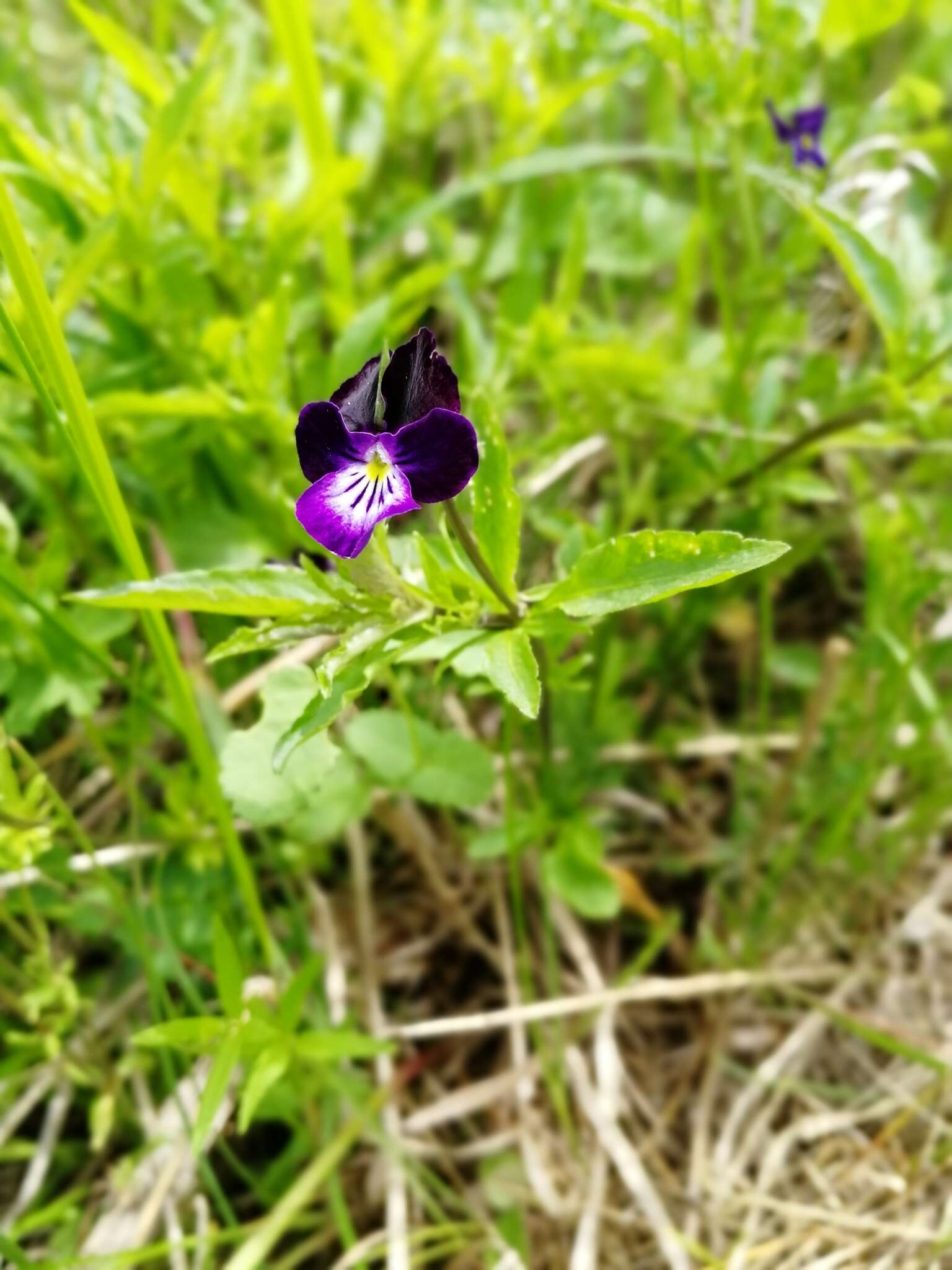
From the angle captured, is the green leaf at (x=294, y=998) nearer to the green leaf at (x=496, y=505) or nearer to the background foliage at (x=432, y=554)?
the background foliage at (x=432, y=554)

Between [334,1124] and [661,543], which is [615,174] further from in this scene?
[334,1124]

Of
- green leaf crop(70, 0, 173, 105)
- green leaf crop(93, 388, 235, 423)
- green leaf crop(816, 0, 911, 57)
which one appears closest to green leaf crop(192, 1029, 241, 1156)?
green leaf crop(93, 388, 235, 423)

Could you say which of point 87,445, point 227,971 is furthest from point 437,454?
point 227,971

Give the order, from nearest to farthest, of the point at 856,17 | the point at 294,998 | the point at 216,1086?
the point at 216,1086, the point at 294,998, the point at 856,17

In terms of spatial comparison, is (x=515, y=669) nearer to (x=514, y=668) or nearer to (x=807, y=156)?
(x=514, y=668)

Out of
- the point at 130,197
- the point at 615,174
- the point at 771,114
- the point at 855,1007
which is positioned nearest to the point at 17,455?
the point at 130,197

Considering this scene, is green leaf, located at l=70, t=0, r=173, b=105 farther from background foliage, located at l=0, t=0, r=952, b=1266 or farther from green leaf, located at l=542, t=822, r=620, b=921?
green leaf, located at l=542, t=822, r=620, b=921
